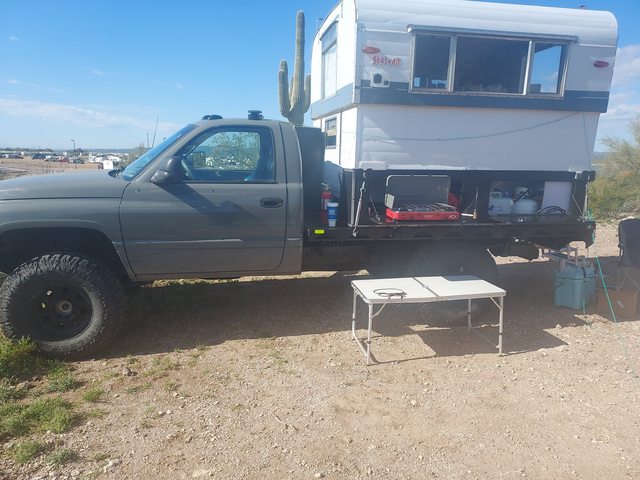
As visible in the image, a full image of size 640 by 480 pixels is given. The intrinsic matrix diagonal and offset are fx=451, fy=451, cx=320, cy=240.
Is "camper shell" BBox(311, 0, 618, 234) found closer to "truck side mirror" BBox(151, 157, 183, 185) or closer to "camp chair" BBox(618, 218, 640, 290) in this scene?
"camp chair" BBox(618, 218, 640, 290)

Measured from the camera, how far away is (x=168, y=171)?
387 centimetres

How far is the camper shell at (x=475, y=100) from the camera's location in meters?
4.23

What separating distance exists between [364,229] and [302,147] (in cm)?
110

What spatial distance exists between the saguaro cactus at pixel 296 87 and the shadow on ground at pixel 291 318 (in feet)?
11.7

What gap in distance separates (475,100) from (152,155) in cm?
312

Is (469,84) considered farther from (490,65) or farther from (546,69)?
(546,69)

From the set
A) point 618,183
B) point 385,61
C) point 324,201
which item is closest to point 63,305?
point 324,201

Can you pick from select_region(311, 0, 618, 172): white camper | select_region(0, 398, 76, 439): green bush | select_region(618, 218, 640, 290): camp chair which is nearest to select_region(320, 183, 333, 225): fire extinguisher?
select_region(311, 0, 618, 172): white camper

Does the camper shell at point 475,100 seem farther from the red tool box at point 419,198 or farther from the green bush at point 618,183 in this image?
the green bush at point 618,183

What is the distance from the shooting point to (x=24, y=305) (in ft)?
12.5

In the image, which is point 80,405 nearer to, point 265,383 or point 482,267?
point 265,383

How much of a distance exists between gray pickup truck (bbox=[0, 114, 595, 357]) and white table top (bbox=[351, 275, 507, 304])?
336 mm

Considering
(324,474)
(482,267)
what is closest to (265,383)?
(324,474)

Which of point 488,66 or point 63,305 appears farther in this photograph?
point 488,66
